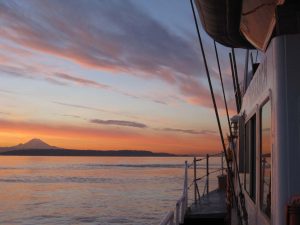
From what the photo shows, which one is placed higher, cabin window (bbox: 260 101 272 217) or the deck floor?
cabin window (bbox: 260 101 272 217)

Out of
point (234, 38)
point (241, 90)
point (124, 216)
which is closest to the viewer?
point (234, 38)

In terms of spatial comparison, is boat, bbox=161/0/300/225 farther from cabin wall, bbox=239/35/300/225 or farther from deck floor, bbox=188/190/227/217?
deck floor, bbox=188/190/227/217

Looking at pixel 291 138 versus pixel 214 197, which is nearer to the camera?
pixel 291 138

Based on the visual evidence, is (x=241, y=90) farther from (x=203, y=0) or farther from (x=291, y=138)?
(x=291, y=138)

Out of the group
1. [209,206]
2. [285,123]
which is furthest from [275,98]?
[209,206]

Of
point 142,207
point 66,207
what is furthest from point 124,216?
point 66,207

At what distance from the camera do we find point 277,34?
12.4 ft

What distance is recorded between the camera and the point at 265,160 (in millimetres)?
4641

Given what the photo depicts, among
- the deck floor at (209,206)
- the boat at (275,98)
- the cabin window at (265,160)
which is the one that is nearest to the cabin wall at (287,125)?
the boat at (275,98)

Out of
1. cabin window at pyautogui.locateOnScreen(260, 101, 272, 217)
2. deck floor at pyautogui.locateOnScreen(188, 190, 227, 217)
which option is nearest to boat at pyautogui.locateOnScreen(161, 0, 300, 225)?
cabin window at pyautogui.locateOnScreen(260, 101, 272, 217)

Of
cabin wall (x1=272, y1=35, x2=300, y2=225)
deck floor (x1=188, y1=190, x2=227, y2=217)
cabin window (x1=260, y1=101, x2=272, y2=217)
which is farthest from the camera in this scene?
deck floor (x1=188, y1=190, x2=227, y2=217)

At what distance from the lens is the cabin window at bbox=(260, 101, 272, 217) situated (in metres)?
4.34

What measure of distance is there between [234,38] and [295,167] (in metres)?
3.32

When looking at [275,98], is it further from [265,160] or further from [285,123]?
[265,160]
